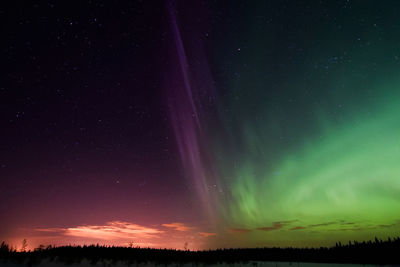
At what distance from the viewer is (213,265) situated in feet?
66.3

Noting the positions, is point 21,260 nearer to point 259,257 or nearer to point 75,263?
point 75,263

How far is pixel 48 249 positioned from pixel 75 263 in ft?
14.9

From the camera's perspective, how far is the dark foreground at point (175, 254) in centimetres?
1681

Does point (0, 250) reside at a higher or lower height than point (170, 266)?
higher

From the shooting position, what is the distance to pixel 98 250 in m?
20.4

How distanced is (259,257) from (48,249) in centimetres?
2398

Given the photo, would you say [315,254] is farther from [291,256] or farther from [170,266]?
[170,266]

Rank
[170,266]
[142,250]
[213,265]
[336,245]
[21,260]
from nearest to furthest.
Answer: [21,260] < [170,266] < [213,265] < [142,250] < [336,245]

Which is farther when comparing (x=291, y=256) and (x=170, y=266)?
(x=291, y=256)

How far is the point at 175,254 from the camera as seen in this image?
24.8 metres

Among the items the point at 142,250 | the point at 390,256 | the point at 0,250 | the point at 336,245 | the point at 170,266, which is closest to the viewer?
the point at 0,250

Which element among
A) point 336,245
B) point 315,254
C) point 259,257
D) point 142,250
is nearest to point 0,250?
point 142,250

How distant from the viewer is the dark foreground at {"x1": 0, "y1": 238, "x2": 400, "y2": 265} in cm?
1681

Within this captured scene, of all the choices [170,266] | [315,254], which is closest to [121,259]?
[170,266]
